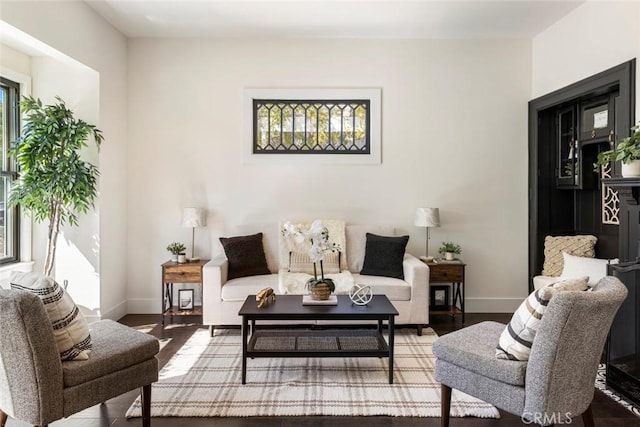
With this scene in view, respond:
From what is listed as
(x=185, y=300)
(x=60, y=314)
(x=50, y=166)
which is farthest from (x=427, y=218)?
(x=50, y=166)

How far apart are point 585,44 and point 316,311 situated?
341 centimetres

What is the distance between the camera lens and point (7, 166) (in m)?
3.97

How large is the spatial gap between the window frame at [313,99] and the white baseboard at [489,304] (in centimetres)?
194

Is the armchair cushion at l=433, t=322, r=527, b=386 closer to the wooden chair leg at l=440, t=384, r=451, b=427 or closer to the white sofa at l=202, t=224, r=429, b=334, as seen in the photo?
the wooden chair leg at l=440, t=384, r=451, b=427

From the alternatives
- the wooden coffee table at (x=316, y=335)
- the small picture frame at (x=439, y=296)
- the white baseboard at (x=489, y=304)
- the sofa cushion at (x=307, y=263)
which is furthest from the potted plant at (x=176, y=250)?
the white baseboard at (x=489, y=304)

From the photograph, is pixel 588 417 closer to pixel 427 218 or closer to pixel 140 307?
pixel 427 218

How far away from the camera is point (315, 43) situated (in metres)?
4.76

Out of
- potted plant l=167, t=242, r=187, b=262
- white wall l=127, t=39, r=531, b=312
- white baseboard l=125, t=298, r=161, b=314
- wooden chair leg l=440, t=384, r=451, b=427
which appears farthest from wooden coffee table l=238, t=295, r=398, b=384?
white baseboard l=125, t=298, r=161, b=314

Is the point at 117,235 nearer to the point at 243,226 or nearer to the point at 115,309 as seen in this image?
the point at 115,309

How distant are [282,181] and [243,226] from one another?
671mm

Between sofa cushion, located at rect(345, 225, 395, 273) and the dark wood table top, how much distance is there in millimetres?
1217

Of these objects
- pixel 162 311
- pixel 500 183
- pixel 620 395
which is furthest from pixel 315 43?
pixel 620 395

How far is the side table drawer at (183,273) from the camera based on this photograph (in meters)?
4.36

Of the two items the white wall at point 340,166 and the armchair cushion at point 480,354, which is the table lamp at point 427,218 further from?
the armchair cushion at point 480,354
